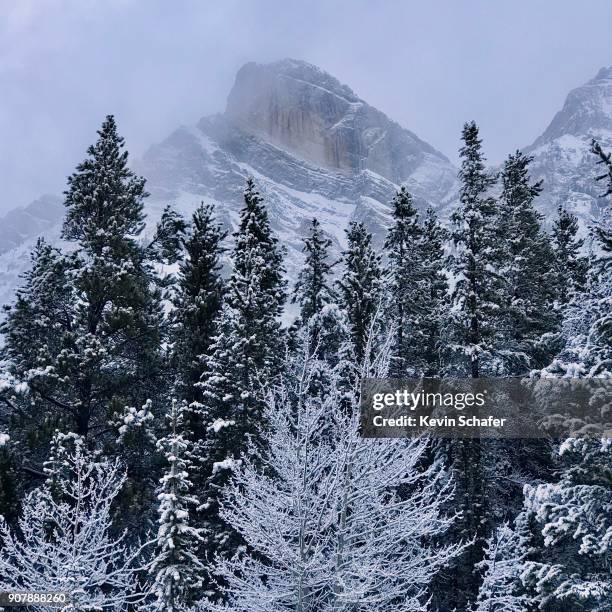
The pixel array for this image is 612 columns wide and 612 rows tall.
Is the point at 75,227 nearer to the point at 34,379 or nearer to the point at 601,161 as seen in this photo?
the point at 34,379

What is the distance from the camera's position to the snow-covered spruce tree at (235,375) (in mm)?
15570

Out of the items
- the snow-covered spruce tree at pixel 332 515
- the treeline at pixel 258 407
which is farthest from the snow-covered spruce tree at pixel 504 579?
the snow-covered spruce tree at pixel 332 515

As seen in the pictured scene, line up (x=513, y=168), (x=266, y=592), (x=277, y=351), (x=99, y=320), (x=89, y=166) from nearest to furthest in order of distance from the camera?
1. (x=266, y=592)
2. (x=99, y=320)
3. (x=89, y=166)
4. (x=277, y=351)
5. (x=513, y=168)

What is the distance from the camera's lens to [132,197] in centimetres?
1791

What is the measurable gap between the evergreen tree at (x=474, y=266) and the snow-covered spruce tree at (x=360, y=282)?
12.5 feet

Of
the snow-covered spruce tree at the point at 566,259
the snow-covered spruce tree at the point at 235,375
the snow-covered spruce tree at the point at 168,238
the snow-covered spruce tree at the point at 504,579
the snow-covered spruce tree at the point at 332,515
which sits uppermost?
the snow-covered spruce tree at the point at 566,259

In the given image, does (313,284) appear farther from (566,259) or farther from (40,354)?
(566,259)

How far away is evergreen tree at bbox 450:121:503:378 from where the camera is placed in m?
17.0

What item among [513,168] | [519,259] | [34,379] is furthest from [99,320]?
[513,168]

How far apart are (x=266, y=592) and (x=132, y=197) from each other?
1335 cm

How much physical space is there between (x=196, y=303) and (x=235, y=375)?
322 cm

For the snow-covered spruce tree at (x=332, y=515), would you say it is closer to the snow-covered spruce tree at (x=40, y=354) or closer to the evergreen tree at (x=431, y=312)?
the snow-covered spruce tree at (x=40, y=354)

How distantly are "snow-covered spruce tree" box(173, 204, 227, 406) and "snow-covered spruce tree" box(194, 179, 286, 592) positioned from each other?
52 cm

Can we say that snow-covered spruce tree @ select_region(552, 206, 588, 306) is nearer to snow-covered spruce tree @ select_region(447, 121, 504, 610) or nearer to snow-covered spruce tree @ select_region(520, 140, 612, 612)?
snow-covered spruce tree @ select_region(447, 121, 504, 610)
